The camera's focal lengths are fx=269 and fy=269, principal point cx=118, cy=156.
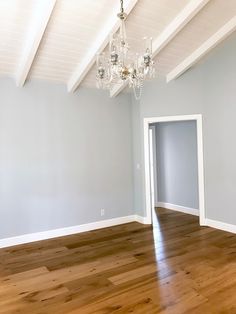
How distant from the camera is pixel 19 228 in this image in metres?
4.56

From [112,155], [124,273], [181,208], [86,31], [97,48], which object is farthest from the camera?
[181,208]

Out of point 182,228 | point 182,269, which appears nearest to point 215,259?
point 182,269

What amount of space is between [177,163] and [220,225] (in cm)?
211

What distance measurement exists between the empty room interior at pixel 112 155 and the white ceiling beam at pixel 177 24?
0.02 m

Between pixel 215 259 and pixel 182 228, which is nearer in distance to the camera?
pixel 215 259

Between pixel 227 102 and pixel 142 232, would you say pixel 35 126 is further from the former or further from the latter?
pixel 227 102

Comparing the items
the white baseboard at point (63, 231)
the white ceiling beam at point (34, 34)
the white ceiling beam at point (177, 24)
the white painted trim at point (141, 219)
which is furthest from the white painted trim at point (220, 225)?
the white ceiling beam at point (34, 34)

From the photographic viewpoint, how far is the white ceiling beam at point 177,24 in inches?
136

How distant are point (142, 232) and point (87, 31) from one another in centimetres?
347

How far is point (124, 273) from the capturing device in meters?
3.32

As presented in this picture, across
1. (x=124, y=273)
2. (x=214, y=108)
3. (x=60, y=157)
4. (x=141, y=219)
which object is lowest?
(x=124, y=273)

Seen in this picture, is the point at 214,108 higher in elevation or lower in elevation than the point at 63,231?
higher

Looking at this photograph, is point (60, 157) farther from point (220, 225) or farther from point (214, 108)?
point (220, 225)

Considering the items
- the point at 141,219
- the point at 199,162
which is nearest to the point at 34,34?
the point at 199,162
